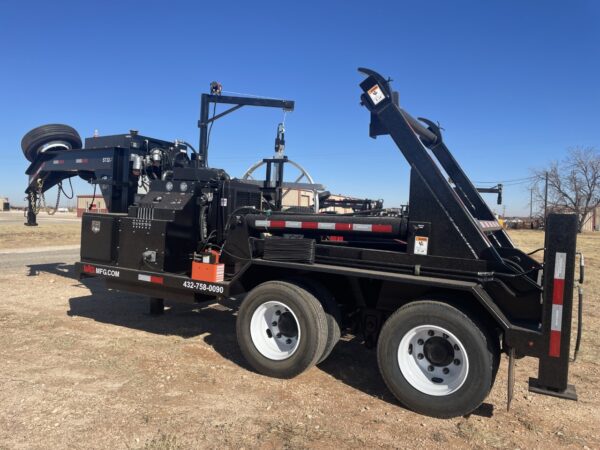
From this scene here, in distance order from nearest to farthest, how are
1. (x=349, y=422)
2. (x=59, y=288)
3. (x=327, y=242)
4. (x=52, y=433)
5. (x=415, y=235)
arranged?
(x=52, y=433), (x=349, y=422), (x=415, y=235), (x=327, y=242), (x=59, y=288)

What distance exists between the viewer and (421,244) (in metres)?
4.32

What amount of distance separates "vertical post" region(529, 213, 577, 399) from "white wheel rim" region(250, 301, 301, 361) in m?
2.26

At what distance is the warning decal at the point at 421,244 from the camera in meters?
4.29

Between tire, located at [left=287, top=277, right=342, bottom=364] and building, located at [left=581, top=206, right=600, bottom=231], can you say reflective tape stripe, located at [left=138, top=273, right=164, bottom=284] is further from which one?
building, located at [left=581, top=206, right=600, bottom=231]

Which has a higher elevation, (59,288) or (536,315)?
(536,315)

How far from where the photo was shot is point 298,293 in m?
4.72

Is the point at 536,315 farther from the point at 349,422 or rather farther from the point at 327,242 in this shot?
the point at 327,242

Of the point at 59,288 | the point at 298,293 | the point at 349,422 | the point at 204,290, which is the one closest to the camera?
the point at 349,422

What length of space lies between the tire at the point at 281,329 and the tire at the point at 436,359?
2.31 feet

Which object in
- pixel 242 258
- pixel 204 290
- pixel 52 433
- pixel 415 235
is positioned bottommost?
pixel 52 433

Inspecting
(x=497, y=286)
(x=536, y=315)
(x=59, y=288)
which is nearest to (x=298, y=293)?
(x=497, y=286)

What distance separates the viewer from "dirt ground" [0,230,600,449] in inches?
140

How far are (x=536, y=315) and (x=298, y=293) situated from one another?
214 cm

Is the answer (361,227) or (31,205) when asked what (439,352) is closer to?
(361,227)
